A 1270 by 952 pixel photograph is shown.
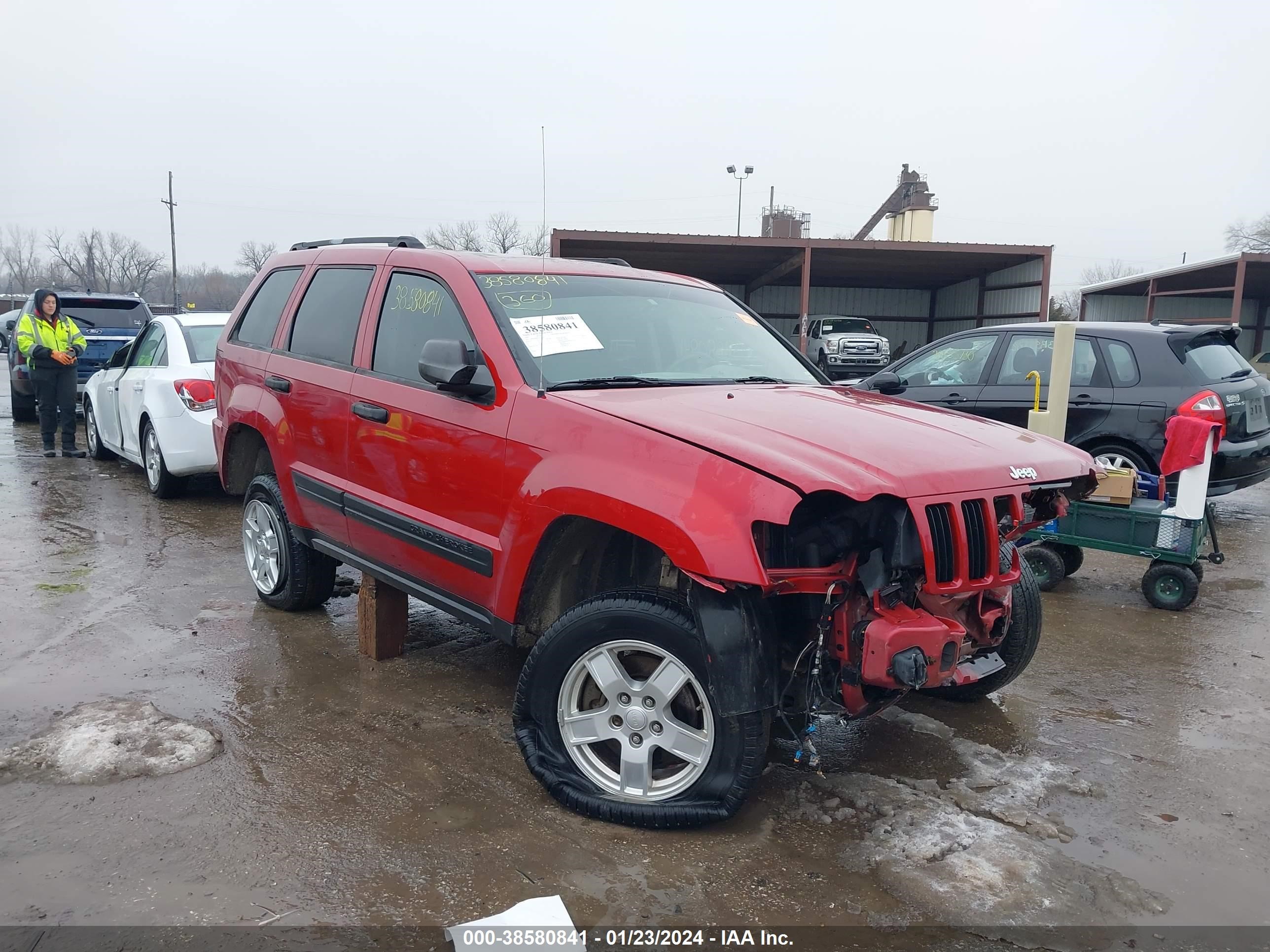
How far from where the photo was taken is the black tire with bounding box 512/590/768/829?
9.45ft

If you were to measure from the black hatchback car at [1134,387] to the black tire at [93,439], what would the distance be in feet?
29.5

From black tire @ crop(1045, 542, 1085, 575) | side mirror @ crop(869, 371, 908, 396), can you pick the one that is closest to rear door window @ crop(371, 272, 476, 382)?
side mirror @ crop(869, 371, 908, 396)

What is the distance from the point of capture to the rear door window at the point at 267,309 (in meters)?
5.06

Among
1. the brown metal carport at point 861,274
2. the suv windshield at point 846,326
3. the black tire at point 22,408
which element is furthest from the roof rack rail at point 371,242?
the suv windshield at point 846,326

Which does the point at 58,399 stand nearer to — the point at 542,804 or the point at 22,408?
the point at 22,408

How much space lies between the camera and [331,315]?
4.60 m

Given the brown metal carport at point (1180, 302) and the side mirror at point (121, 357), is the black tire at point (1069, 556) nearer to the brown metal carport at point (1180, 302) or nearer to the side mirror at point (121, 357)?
the side mirror at point (121, 357)

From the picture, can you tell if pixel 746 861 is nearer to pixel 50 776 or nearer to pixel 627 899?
pixel 627 899

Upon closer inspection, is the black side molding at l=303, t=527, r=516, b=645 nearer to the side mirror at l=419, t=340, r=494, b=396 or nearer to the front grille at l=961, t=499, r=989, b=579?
the side mirror at l=419, t=340, r=494, b=396

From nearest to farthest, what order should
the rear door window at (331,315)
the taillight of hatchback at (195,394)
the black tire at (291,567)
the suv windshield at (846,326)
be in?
the rear door window at (331,315) → the black tire at (291,567) → the taillight of hatchback at (195,394) → the suv windshield at (846,326)

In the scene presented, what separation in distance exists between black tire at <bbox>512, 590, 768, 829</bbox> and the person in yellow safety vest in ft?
30.4

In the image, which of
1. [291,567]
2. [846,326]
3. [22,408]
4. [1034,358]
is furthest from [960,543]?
[846,326]

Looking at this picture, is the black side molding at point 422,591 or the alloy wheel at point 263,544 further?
the alloy wheel at point 263,544

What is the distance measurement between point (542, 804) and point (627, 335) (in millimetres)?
1913
